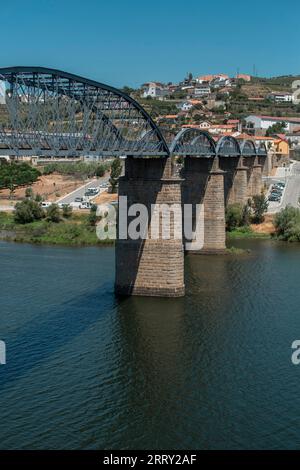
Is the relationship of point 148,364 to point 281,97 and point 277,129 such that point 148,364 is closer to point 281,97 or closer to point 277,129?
point 277,129

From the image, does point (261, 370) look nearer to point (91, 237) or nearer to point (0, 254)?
point (0, 254)

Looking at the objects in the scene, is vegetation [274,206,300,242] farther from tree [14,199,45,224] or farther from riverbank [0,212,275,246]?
tree [14,199,45,224]

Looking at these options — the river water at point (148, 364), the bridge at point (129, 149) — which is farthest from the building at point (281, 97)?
the river water at point (148, 364)

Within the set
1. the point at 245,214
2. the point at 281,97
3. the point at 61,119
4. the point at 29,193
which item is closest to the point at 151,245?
the point at 61,119

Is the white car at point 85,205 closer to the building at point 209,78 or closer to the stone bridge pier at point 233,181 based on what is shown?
the stone bridge pier at point 233,181

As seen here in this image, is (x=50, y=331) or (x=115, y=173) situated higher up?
(x=115, y=173)

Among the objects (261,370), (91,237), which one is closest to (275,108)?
(91,237)
